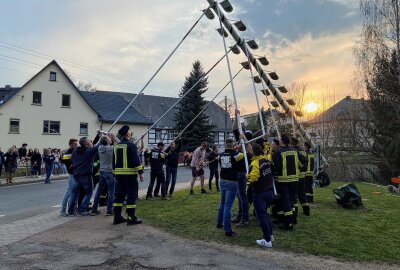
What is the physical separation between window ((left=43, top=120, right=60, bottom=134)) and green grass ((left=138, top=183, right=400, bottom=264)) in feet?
112

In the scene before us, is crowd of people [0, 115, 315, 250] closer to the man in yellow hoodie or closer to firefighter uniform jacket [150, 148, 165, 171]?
the man in yellow hoodie

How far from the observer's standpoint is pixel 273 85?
436 inches

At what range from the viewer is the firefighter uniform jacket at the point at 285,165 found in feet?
Answer: 27.7

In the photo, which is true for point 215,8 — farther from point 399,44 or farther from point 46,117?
point 46,117

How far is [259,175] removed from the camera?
7262mm

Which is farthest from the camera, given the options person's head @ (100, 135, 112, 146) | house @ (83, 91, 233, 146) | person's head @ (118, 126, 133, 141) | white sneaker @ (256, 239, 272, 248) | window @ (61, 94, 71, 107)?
house @ (83, 91, 233, 146)

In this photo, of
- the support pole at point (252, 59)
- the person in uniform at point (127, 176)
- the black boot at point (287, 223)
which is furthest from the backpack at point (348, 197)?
the person in uniform at point (127, 176)

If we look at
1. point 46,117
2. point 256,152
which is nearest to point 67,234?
point 256,152

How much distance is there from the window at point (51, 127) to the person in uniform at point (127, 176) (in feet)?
121

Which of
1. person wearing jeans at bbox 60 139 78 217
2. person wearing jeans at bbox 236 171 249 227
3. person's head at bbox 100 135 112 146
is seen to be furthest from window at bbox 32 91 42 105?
person wearing jeans at bbox 236 171 249 227

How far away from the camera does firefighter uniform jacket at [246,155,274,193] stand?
23.8 ft

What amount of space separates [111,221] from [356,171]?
2445 centimetres

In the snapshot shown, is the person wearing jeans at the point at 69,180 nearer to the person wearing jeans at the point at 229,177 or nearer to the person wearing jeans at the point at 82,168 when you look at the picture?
the person wearing jeans at the point at 82,168

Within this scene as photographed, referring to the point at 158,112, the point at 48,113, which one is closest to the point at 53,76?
the point at 48,113
